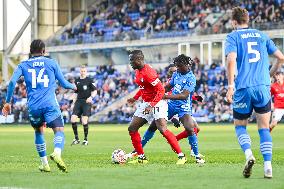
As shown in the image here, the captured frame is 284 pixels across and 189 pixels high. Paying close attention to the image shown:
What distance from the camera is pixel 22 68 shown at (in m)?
14.4

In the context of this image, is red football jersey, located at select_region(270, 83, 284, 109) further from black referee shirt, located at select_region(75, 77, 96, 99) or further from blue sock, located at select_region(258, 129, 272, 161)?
blue sock, located at select_region(258, 129, 272, 161)

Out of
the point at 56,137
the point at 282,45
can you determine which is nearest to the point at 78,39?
the point at 282,45

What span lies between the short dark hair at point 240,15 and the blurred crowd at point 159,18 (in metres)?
38.5

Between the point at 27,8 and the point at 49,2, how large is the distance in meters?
2.14

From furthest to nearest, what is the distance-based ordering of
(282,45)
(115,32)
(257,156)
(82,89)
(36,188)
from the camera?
(115,32) < (282,45) < (82,89) < (257,156) < (36,188)

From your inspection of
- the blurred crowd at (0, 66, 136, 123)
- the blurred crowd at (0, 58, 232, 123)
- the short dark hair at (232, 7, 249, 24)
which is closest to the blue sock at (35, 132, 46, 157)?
the short dark hair at (232, 7, 249, 24)

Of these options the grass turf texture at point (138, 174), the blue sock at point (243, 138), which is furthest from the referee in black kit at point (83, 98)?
the blue sock at point (243, 138)

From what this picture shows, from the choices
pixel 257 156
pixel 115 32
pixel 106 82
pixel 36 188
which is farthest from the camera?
pixel 115 32

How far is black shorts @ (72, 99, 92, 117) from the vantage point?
27.0 m

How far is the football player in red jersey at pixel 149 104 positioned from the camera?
16.4 meters

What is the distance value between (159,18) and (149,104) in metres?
44.4

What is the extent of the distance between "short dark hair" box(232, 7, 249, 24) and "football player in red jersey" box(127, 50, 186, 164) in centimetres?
405

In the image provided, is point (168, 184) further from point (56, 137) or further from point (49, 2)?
point (49, 2)

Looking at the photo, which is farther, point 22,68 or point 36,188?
point 22,68
